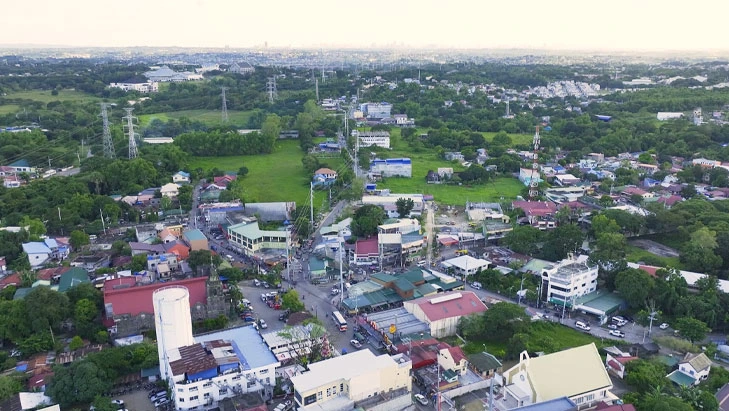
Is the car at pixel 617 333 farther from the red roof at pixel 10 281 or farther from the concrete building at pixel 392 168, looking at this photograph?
the concrete building at pixel 392 168

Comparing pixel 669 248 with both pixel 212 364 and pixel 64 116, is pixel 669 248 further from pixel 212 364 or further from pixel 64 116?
pixel 64 116

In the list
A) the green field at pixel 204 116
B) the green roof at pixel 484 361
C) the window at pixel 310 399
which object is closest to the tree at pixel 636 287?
the green roof at pixel 484 361

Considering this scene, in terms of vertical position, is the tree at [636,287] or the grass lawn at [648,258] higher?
the tree at [636,287]

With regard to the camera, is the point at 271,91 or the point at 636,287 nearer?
the point at 636,287

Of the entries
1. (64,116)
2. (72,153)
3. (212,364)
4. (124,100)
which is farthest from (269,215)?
(124,100)

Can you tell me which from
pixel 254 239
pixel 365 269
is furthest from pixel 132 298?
pixel 365 269

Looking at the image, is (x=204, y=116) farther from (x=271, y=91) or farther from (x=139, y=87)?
(x=139, y=87)
